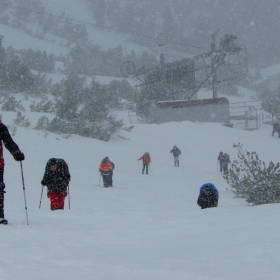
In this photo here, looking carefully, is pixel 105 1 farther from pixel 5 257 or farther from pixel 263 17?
pixel 5 257

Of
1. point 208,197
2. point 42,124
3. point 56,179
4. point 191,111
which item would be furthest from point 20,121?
point 191,111

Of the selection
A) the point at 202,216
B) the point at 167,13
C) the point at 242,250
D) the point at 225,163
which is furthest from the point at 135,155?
the point at 167,13

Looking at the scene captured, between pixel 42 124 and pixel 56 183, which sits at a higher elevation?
pixel 42 124

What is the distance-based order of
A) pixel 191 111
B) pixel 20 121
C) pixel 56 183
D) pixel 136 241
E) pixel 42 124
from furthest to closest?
pixel 191 111
pixel 42 124
pixel 20 121
pixel 56 183
pixel 136 241

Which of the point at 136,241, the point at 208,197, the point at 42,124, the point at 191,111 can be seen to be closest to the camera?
the point at 136,241

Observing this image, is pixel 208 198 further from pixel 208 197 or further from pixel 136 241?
pixel 136 241

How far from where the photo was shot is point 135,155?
23.8 metres

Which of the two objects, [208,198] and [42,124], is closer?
[208,198]

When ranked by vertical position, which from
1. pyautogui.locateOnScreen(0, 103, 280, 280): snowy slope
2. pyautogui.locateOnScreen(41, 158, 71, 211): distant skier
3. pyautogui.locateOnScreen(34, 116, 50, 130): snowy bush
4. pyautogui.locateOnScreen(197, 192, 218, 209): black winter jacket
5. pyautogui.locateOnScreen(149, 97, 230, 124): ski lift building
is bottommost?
pyautogui.locateOnScreen(0, 103, 280, 280): snowy slope

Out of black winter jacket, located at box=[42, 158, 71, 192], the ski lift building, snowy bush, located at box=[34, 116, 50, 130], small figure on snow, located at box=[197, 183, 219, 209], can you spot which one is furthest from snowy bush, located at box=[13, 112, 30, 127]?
small figure on snow, located at box=[197, 183, 219, 209]

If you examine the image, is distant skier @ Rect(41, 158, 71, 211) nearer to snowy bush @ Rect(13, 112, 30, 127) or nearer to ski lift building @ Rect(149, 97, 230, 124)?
snowy bush @ Rect(13, 112, 30, 127)

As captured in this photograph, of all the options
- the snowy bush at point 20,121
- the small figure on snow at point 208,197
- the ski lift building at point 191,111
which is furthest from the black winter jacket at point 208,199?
the ski lift building at point 191,111

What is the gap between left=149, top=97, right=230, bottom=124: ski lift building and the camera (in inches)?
1446

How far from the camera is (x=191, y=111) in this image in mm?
36812
